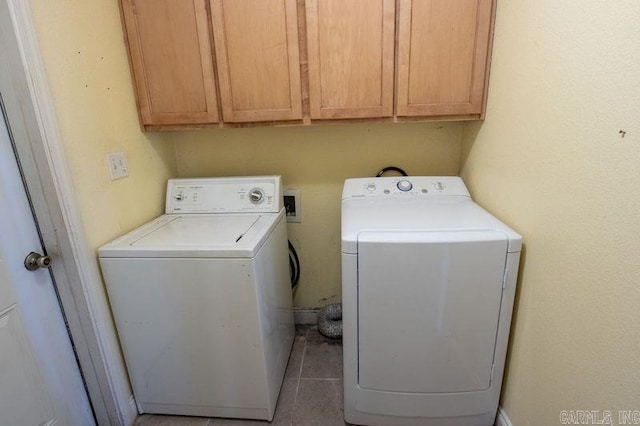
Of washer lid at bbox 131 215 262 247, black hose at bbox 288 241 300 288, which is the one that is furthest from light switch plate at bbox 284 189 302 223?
washer lid at bbox 131 215 262 247

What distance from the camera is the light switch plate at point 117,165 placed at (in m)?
1.34

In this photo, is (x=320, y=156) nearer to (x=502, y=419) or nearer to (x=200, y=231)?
(x=200, y=231)

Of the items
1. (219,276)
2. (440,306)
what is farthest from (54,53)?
(440,306)

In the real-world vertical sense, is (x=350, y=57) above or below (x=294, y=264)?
above

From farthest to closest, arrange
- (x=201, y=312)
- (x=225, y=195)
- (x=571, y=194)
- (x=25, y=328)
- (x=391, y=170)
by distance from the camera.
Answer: (x=391, y=170) → (x=225, y=195) → (x=201, y=312) → (x=25, y=328) → (x=571, y=194)

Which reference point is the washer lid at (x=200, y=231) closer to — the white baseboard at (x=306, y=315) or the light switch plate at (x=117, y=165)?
the light switch plate at (x=117, y=165)

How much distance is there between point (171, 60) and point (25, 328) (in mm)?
1192

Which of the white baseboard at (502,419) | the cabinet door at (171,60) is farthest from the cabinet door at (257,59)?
the white baseboard at (502,419)

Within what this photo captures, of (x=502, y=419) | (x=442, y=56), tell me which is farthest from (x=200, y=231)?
(x=502, y=419)

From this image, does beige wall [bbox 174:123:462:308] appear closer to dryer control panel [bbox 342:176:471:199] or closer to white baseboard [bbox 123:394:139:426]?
dryer control panel [bbox 342:176:471:199]

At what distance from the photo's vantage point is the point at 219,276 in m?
1.20

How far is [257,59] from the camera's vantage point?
4.59ft

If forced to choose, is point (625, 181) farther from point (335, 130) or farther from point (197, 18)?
point (197, 18)

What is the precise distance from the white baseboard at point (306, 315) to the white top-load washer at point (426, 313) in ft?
2.50
